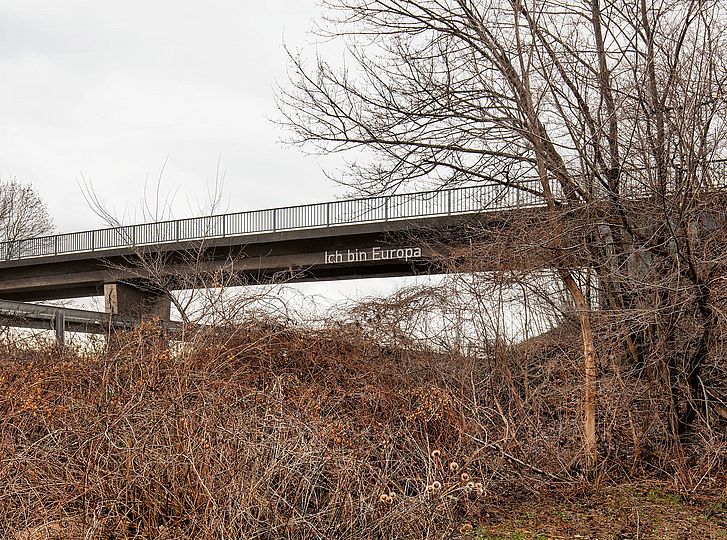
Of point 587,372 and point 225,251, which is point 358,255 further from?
point 587,372

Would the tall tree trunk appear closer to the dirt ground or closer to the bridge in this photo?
the dirt ground

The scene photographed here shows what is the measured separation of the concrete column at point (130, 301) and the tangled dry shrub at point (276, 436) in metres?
16.9

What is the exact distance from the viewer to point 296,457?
6.45 m

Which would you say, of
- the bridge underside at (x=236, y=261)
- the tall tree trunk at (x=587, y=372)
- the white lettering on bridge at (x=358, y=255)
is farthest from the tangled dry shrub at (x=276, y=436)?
the white lettering on bridge at (x=358, y=255)

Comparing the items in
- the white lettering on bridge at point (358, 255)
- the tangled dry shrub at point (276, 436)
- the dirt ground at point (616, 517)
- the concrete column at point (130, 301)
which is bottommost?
the dirt ground at point (616, 517)

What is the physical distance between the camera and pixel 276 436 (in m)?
6.61

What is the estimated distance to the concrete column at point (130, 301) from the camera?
29.5 meters

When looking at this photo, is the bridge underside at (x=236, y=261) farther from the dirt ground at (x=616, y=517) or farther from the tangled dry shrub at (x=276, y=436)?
the dirt ground at (x=616, y=517)

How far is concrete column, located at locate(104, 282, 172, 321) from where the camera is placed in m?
29.5

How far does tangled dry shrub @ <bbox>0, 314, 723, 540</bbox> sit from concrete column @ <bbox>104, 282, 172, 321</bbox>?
16949mm

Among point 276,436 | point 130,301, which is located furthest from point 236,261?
point 276,436

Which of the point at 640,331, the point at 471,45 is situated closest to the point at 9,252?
the point at 471,45

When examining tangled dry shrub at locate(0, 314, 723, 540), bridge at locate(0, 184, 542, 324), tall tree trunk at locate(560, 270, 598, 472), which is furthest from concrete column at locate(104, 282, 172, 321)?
tall tree trunk at locate(560, 270, 598, 472)

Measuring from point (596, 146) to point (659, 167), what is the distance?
1.19 metres
